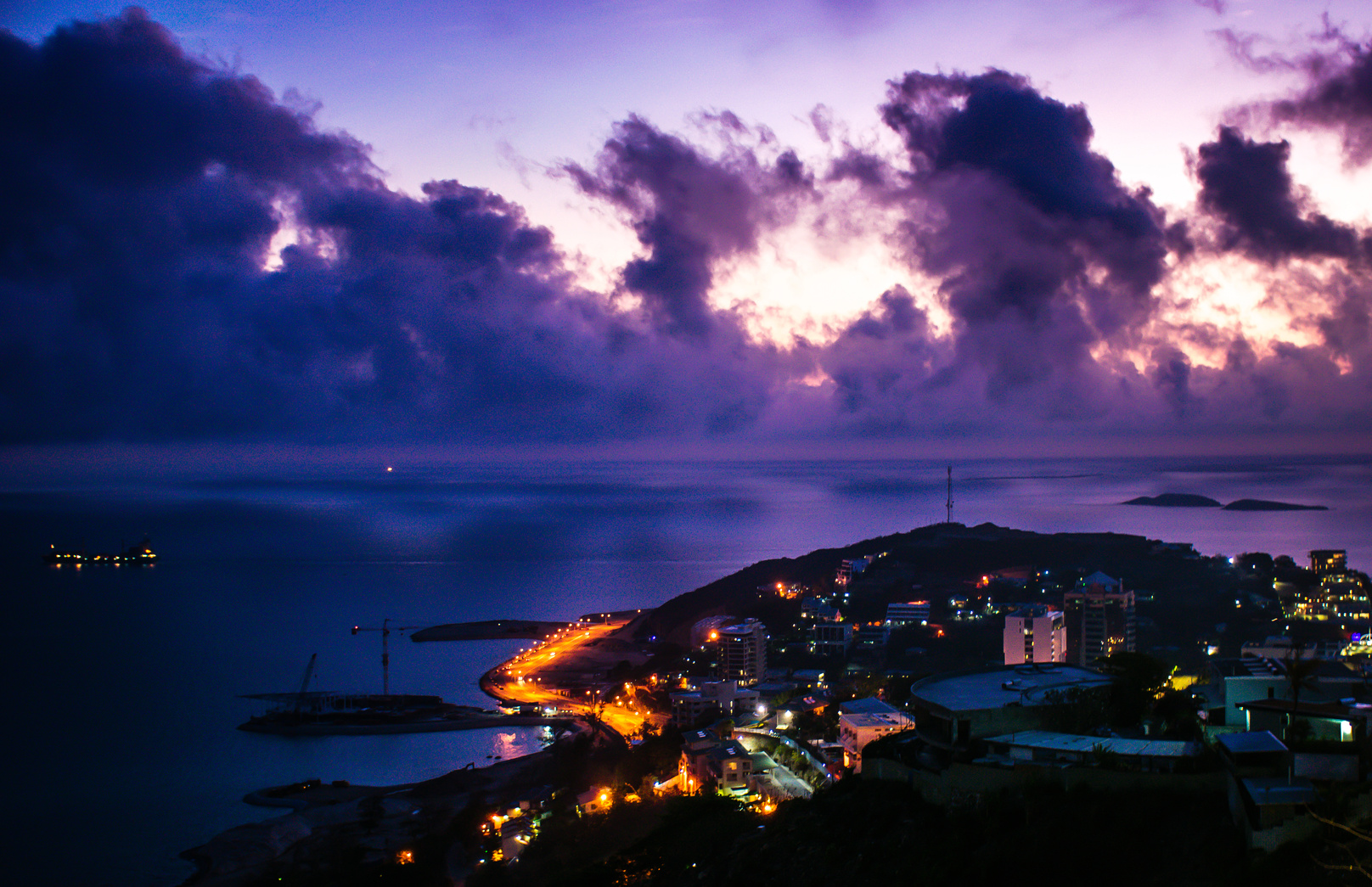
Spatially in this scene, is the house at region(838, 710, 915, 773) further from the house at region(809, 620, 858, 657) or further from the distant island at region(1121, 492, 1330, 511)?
the distant island at region(1121, 492, 1330, 511)

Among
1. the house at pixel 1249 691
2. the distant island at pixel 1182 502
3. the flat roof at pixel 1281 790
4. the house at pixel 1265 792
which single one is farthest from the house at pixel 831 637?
the distant island at pixel 1182 502

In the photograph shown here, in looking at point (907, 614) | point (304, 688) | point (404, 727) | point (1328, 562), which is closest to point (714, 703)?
point (404, 727)

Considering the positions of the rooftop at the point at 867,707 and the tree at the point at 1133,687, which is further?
the rooftop at the point at 867,707

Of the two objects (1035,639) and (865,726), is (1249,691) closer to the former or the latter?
(865,726)

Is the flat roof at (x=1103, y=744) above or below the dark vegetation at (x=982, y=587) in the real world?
above

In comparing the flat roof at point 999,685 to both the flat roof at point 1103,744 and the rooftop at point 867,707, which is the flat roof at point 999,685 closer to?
the flat roof at point 1103,744

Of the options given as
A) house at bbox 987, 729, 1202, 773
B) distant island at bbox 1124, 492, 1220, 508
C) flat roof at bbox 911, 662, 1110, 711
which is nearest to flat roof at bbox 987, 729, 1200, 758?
house at bbox 987, 729, 1202, 773

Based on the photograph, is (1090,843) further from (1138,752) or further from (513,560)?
(513,560)
